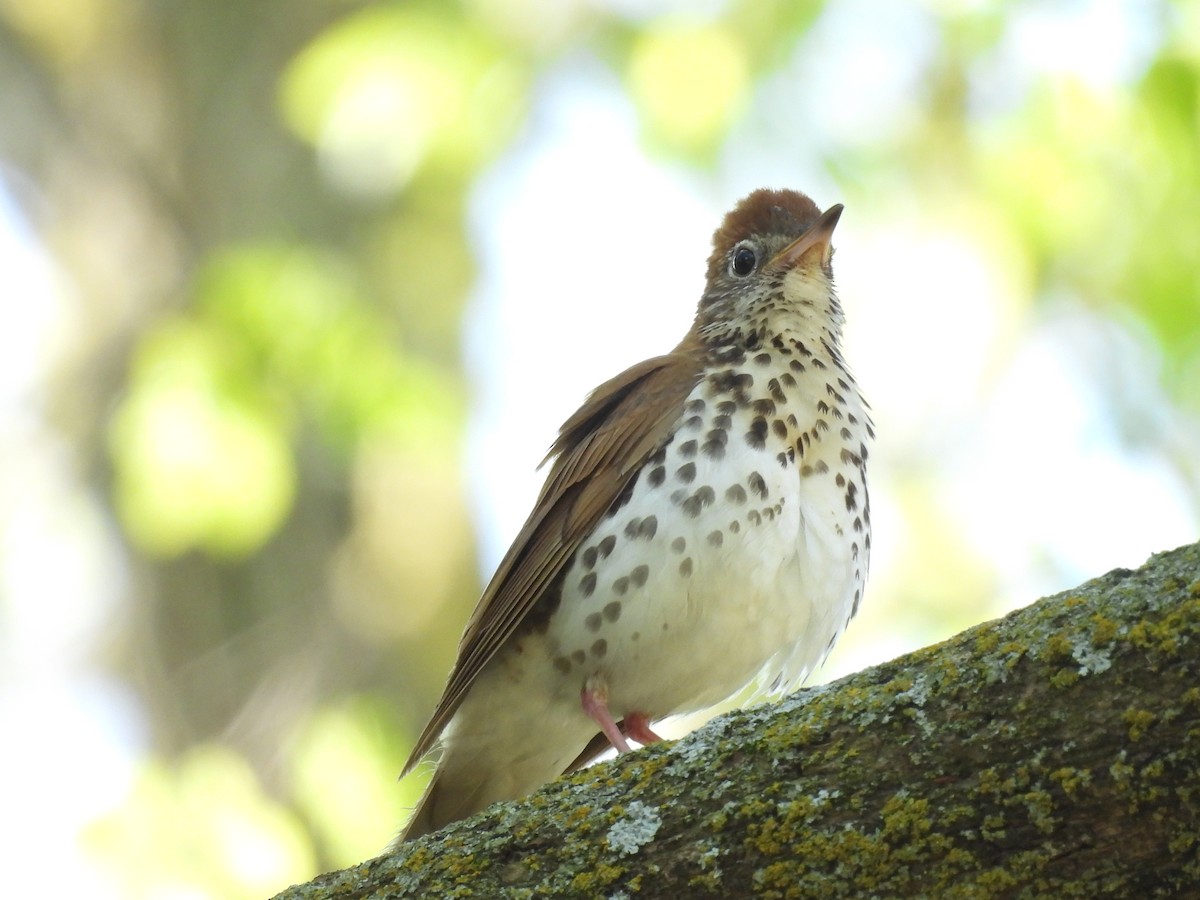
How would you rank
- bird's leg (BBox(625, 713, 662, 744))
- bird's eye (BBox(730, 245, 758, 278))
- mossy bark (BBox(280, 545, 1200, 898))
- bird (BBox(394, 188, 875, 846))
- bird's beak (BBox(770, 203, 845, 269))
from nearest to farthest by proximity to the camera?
mossy bark (BBox(280, 545, 1200, 898)) → bird (BBox(394, 188, 875, 846)) → bird's leg (BBox(625, 713, 662, 744)) → bird's beak (BBox(770, 203, 845, 269)) → bird's eye (BBox(730, 245, 758, 278))

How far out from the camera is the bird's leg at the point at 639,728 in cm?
404

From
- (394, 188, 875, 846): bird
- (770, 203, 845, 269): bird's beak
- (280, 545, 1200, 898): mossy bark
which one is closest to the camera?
(280, 545, 1200, 898): mossy bark

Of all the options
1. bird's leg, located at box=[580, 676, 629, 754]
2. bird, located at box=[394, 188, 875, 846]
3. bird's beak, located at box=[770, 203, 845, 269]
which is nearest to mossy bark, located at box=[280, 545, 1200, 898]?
bird, located at box=[394, 188, 875, 846]

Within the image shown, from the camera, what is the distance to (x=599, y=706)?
12.6ft

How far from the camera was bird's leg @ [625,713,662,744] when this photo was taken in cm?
404

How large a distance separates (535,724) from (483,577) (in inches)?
76.3

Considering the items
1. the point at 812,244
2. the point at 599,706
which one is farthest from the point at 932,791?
the point at 812,244

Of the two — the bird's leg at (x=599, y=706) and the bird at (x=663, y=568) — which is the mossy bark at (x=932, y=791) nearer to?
the bird at (x=663, y=568)

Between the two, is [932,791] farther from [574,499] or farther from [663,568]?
[574,499]

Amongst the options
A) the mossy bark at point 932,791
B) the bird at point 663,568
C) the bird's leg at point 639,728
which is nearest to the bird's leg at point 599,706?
the bird at point 663,568

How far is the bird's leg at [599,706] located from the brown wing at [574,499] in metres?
0.26

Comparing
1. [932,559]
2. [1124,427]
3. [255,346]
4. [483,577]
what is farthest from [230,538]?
[1124,427]

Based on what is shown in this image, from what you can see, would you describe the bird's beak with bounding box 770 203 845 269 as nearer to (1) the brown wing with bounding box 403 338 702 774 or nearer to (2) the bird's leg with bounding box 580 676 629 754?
(1) the brown wing with bounding box 403 338 702 774

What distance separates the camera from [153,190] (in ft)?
20.6
